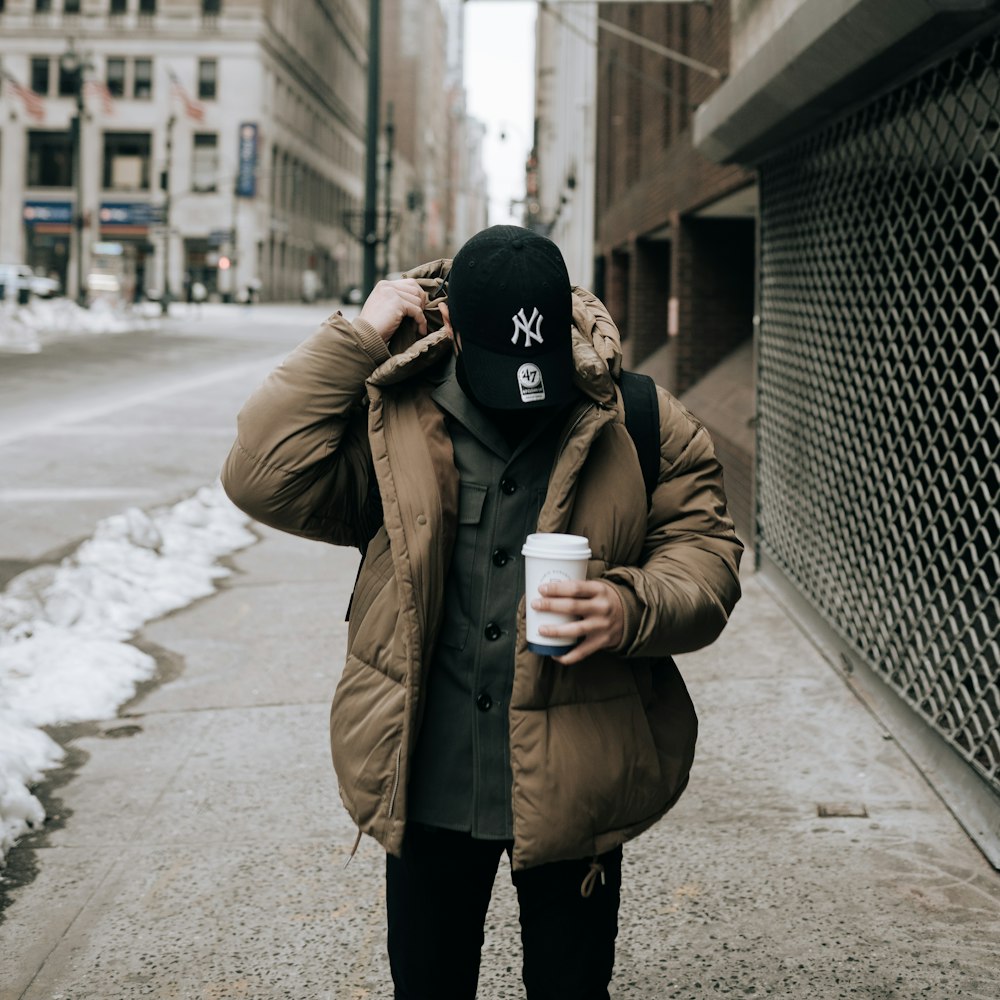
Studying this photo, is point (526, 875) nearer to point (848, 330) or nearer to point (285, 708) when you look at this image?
point (285, 708)

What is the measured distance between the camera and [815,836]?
4547 mm

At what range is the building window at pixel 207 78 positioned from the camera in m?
74.8

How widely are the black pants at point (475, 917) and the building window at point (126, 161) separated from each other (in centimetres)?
7645

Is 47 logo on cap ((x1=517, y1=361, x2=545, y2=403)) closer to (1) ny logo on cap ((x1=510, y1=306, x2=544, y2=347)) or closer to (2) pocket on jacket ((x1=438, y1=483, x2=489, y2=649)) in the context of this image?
(1) ny logo on cap ((x1=510, y1=306, x2=544, y2=347))

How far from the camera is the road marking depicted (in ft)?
52.5

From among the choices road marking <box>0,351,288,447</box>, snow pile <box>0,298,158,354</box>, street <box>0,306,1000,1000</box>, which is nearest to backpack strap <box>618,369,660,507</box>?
street <box>0,306,1000,1000</box>

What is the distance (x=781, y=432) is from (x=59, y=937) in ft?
18.5

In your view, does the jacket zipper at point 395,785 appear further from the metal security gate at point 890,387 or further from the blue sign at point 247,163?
the blue sign at point 247,163

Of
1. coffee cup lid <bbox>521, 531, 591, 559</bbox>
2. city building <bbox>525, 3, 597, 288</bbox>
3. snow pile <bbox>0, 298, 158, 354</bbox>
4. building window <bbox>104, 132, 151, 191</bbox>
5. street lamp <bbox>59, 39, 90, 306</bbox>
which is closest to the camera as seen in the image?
coffee cup lid <bbox>521, 531, 591, 559</bbox>

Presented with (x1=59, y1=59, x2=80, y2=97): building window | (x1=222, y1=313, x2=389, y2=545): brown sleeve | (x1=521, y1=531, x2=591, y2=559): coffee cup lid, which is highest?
(x1=59, y1=59, x2=80, y2=97): building window

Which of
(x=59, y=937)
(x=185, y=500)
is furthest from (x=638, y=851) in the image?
(x=185, y=500)

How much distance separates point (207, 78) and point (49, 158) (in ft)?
32.5

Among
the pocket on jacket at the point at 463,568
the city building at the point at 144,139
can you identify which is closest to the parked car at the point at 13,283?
the city building at the point at 144,139

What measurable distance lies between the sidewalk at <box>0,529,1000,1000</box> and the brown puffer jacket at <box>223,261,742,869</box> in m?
1.34
